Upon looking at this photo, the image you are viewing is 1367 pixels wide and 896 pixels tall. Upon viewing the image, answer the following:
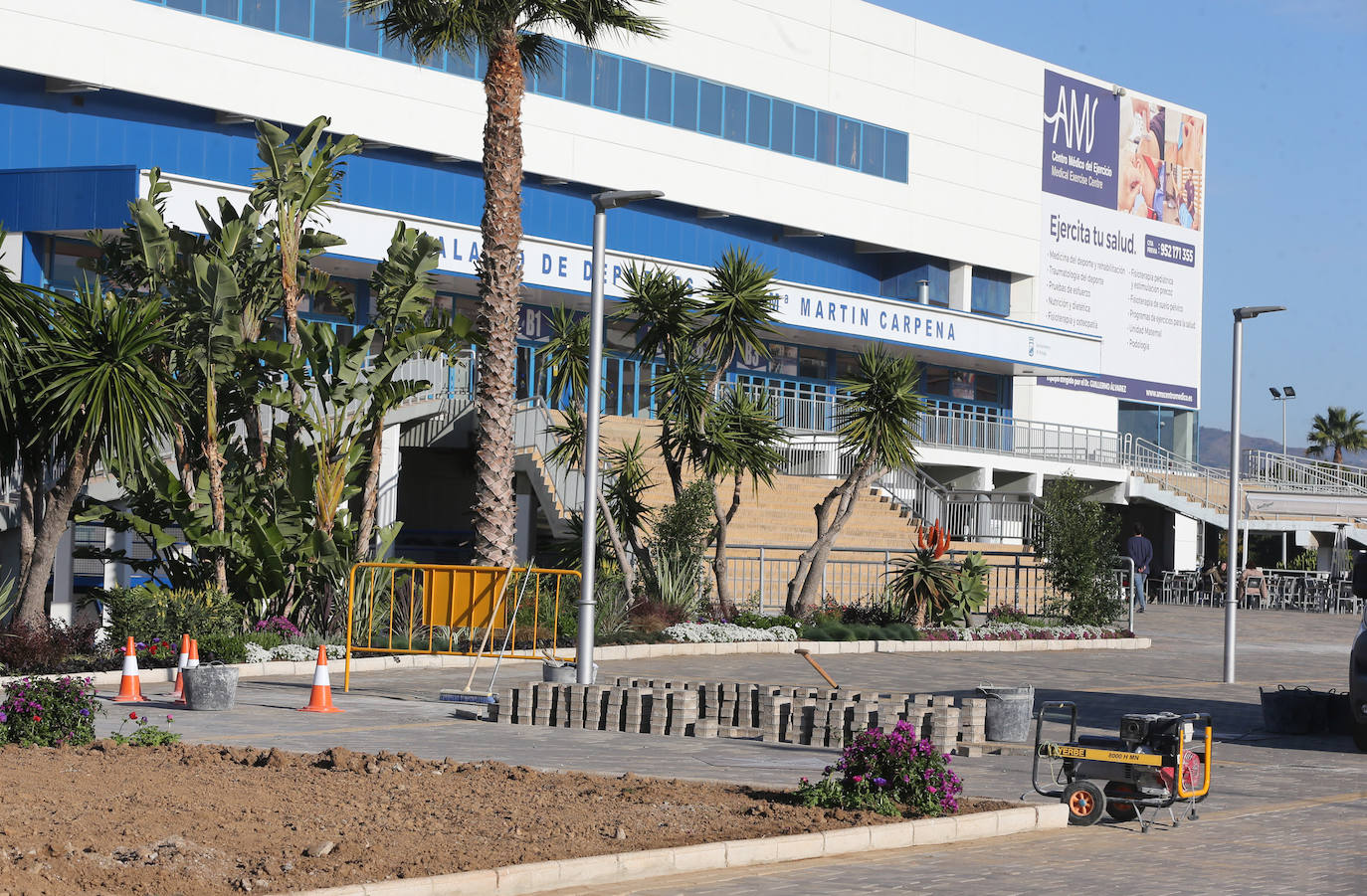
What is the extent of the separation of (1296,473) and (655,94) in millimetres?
28556

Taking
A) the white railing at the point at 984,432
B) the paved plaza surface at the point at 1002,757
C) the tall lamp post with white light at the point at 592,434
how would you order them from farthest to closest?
the white railing at the point at 984,432
the tall lamp post with white light at the point at 592,434
the paved plaza surface at the point at 1002,757

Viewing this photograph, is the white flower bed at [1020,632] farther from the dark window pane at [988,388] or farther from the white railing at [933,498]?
the dark window pane at [988,388]

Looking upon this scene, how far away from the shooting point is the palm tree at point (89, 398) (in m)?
18.5

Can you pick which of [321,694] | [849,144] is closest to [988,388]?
[849,144]

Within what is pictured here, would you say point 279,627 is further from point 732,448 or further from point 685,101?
point 685,101

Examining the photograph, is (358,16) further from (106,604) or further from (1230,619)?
(1230,619)

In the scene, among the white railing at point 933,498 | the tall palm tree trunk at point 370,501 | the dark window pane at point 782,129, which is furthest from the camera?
the dark window pane at point 782,129

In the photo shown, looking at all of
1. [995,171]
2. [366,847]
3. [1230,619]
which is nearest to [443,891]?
[366,847]

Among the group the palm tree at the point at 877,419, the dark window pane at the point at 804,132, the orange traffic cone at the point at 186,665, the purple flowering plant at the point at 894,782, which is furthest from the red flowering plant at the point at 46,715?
the dark window pane at the point at 804,132

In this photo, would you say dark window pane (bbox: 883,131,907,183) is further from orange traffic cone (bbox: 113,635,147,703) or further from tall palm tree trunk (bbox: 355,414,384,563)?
orange traffic cone (bbox: 113,635,147,703)

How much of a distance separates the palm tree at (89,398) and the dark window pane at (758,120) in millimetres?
31918

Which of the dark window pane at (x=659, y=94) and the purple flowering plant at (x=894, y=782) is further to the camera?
the dark window pane at (x=659, y=94)

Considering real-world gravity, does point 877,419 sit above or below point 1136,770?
above

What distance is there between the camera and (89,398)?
18.5 m
